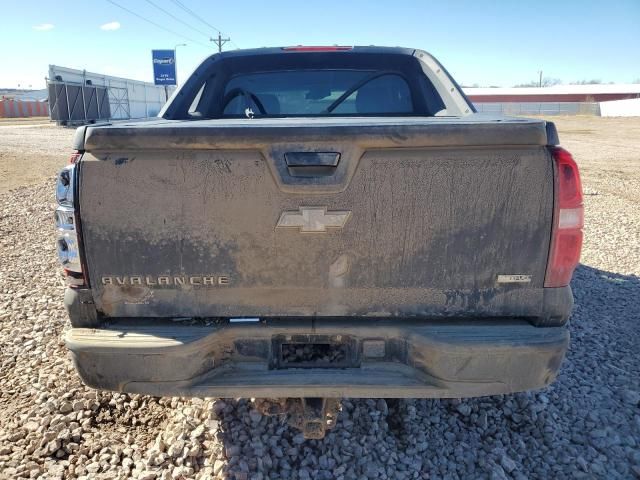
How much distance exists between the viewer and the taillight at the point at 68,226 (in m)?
2.12

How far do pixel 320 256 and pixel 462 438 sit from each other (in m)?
1.48

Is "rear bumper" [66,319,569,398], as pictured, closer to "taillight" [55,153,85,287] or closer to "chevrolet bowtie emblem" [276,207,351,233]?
"taillight" [55,153,85,287]

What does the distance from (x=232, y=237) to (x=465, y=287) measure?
989 millimetres

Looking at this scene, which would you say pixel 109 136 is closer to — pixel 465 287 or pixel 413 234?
pixel 413 234

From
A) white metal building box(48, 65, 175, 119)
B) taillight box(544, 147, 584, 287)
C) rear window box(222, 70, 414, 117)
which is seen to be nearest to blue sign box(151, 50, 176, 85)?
white metal building box(48, 65, 175, 119)

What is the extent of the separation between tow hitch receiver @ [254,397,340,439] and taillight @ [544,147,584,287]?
1.14m

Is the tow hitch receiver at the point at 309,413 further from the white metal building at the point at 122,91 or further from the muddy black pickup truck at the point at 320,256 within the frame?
the white metal building at the point at 122,91

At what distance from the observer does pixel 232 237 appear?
2.11m

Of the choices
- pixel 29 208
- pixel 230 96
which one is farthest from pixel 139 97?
pixel 230 96

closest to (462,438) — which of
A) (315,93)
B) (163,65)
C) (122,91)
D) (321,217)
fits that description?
(321,217)

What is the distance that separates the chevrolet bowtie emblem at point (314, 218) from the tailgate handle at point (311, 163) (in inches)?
5.6

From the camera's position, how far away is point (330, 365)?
2.24 metres

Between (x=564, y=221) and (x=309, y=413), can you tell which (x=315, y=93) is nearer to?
(x=564, y=221)

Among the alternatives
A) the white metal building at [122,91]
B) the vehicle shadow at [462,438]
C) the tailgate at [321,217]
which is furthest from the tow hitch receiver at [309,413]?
the white metal building at [122,91]
